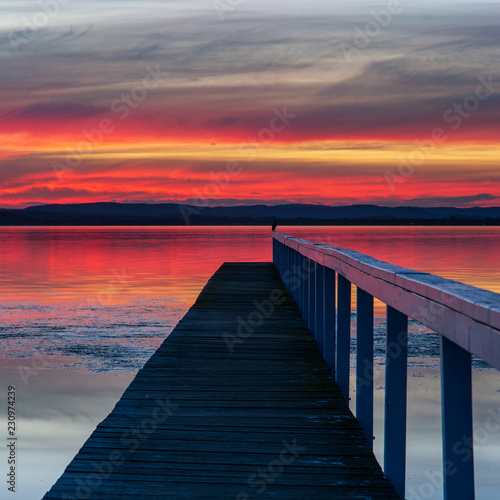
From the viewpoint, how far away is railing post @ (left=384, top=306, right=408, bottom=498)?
9.68 ft

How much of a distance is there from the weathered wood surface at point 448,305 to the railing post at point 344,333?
1.01m

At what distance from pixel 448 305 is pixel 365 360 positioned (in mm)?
1764

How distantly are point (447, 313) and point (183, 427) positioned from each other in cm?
229

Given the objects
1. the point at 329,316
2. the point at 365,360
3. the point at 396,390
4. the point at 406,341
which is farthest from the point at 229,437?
the point at 329,316

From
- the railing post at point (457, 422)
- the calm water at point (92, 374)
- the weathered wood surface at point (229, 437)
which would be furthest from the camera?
the calm water at point (92, 374)

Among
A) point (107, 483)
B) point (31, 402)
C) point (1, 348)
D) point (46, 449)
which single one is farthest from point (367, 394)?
point (1, 348)

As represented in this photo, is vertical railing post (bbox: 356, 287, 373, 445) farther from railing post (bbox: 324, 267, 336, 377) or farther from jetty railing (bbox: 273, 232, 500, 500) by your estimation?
railing post (bbox: 324, 267, 336, 377)

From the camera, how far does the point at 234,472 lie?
327 cm

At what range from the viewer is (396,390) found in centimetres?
299

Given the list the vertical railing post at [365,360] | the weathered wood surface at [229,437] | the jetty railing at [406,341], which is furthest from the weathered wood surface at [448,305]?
the weathered wood surface at [229,437]

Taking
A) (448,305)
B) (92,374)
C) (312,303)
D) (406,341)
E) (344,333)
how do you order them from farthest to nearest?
(92,374)
(312,303)
(344,333)
(406,341)
(448,305)

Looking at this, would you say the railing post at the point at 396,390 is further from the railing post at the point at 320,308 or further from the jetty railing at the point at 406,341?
the railing post at the point at 320,308

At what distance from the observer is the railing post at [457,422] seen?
2.11 meters

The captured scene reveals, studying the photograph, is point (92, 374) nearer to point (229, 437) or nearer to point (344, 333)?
point (344, 333)
